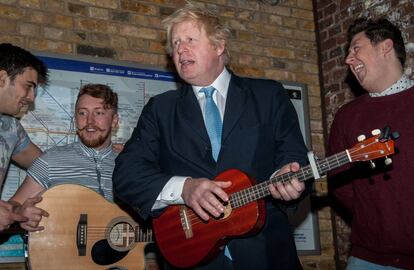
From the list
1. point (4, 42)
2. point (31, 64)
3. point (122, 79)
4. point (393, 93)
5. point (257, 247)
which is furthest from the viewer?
point (122, 79)

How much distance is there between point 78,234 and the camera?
2.49 meters

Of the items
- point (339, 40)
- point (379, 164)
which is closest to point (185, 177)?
point (379, 164)

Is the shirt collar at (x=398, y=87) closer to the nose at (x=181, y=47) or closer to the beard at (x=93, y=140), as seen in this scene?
the nose at (x=181, y=47)

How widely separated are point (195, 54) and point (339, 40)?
6.55 ft

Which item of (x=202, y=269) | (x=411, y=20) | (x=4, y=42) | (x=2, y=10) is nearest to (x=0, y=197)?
(x=4, y=42)

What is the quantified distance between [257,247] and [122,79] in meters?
1.86

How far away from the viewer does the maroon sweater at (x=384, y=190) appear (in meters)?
2.12

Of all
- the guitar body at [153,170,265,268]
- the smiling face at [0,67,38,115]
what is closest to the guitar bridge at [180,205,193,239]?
the guitar body at [153,170,265,268]

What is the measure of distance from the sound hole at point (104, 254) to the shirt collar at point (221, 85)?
0.94 meters

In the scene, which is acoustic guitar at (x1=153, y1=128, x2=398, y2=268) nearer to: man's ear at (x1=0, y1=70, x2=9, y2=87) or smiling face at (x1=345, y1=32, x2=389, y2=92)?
smiling face at (x1=345, y1=32, x2=389, y2=92)

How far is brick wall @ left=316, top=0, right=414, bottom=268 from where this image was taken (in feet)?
11.0

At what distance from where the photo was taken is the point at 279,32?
13.0 feet

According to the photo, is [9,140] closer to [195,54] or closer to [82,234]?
[82,234]

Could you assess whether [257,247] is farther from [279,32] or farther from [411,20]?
[279,32]
